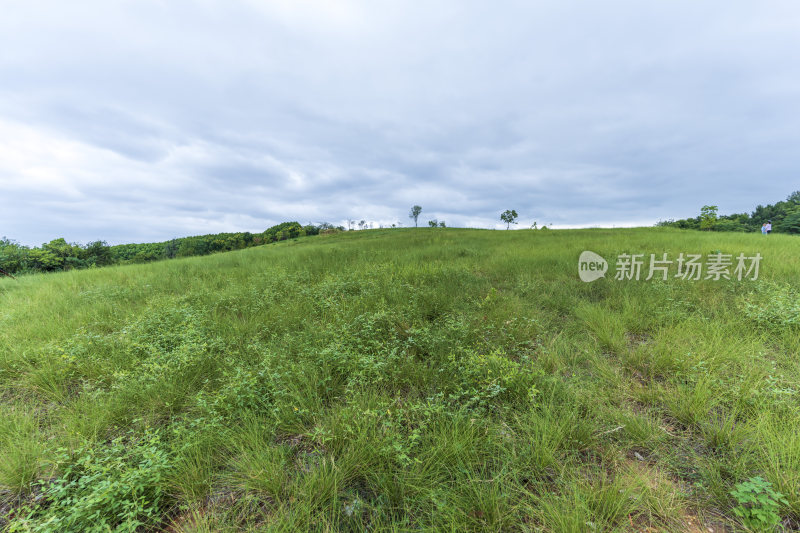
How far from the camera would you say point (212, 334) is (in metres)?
3.56

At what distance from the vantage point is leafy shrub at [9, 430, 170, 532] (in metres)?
1.42

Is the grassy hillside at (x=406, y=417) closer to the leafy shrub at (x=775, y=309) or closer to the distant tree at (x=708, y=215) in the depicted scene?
the leafy shrub at (x=775, y=309)

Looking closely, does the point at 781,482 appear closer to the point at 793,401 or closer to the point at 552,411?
the point at 793,401

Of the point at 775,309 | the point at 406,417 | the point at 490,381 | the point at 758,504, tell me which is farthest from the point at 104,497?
the point at 775,309

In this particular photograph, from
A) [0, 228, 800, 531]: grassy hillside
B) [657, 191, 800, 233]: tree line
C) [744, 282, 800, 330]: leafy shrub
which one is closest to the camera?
[0, 228, 800, 531]: grassy hillside

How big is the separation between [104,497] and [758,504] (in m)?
3.74

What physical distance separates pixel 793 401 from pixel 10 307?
1119cm

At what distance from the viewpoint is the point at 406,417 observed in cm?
209

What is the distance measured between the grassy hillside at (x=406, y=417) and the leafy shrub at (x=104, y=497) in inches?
0.7

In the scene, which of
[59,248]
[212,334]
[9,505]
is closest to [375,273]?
[212,334]

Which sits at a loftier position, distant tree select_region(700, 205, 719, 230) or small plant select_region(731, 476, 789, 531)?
distant tree select_region(700, 205, 719, 230)

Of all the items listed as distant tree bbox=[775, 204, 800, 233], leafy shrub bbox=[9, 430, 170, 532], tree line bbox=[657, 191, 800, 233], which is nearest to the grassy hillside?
leafy shrub bbox=[9, 430, 170, 532]

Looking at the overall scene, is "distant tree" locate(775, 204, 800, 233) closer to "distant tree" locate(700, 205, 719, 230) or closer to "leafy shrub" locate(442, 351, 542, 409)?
"distant tree" locate(700, 205, 719, 230)

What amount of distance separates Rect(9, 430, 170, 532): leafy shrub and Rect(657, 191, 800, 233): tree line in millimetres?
50365
